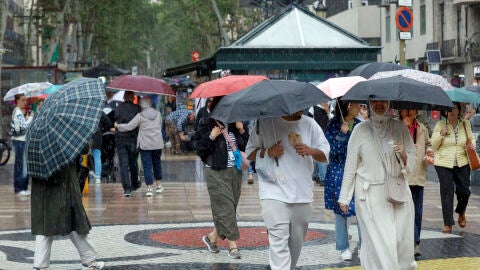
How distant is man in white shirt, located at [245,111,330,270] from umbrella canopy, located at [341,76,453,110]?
52 cm

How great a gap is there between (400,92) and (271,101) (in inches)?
40.6

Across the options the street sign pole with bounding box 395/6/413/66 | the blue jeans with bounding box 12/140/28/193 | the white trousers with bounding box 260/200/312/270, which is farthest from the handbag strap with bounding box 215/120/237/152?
the street sign pole with bounding box 395/6/413/66

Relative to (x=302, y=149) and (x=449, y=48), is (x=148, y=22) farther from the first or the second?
(x=302, y=149)

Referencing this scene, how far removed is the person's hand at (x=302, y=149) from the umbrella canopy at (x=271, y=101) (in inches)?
15.0

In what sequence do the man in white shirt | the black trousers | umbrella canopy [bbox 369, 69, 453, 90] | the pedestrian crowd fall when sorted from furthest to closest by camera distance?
the black trousers < umbrella canopy [bbox 369, 69, 453, 90] < the man in white shirt < the pedestrian crowd

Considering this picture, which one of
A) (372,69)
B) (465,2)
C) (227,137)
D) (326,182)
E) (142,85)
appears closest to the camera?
(326,182)

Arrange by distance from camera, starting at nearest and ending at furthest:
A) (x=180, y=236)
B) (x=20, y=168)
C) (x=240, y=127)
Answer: (x=240, y=127) → (x=180, y=236) → (x=20, y=168)

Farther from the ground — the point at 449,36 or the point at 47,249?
the point at 449,36

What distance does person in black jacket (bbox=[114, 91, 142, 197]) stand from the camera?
57.3 feet

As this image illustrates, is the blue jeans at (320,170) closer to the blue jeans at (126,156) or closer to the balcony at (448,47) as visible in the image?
the blue jeans at (126,156)

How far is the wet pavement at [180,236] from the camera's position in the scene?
10625 millimetres

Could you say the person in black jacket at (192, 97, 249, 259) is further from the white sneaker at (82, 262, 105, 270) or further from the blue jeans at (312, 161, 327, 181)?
the blue jeans at (312, 161, 327, 181)

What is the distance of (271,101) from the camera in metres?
8.40

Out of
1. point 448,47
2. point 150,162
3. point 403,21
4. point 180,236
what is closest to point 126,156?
point 150,162
